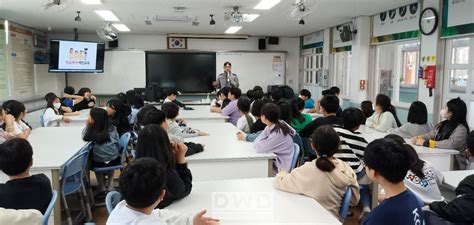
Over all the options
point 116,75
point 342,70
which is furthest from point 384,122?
point 116,75

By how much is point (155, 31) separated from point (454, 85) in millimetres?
6922

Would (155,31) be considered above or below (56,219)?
above

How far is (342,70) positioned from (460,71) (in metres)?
3.58

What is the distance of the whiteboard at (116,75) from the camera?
1014cm

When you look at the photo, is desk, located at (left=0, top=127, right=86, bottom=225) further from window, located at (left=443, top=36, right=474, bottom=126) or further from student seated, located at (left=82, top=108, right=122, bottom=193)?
window, located at (left=443, top=36, right=474, bottom=126)

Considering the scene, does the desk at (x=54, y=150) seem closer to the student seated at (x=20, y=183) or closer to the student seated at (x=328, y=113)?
the student seated at (x=20, y=183)

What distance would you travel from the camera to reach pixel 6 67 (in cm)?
746

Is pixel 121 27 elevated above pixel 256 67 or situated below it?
above

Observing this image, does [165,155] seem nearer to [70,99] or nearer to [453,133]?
[453,133]

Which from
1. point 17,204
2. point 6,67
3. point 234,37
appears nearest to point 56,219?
point 17,204

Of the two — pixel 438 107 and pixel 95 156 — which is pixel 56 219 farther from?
pixel 438 107

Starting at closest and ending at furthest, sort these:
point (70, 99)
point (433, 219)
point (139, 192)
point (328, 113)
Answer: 1. point (139, 192)
2. point (433, 219)
3. point (328, 113)
4. point (70, 99)

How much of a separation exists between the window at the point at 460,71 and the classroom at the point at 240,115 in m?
0.02

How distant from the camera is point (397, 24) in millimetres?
6438
